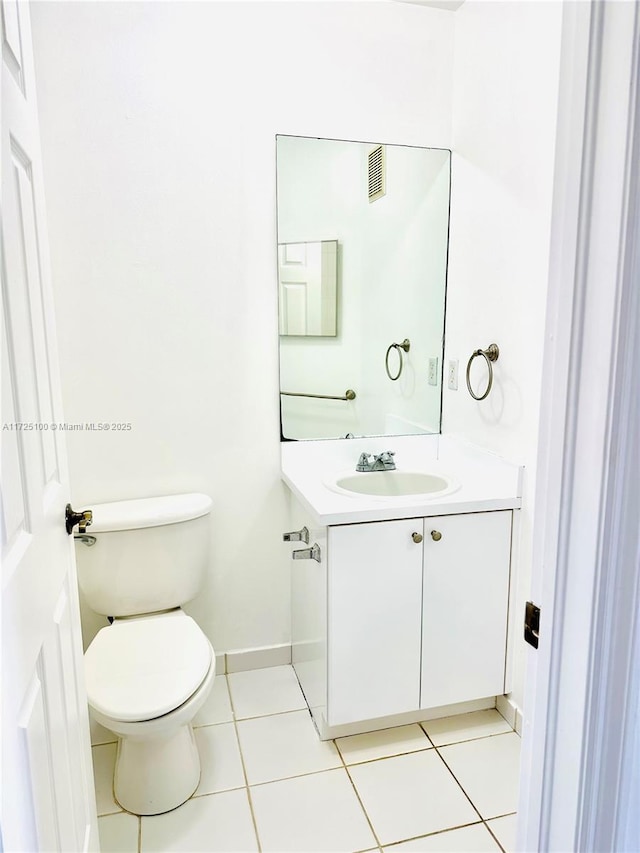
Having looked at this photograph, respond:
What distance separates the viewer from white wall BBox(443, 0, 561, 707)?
5.32ft

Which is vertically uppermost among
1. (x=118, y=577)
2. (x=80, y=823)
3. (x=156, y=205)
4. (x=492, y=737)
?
(x=156, y=205)

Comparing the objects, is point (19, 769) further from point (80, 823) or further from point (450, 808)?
point (450, 808)

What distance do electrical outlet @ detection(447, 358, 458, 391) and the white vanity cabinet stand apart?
1.84 ft

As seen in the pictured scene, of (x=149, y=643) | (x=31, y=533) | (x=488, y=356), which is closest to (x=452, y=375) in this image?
(x=488, y=356)

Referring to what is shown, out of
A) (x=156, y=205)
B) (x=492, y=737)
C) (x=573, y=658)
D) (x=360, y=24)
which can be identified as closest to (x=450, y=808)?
(x=492, y=737)

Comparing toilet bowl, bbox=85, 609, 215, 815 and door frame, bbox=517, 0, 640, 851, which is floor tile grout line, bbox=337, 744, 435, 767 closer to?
toilet bowl, bbox=85, 609, 215, 815

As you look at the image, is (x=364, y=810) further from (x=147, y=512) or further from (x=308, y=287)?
(x=308, y=287)

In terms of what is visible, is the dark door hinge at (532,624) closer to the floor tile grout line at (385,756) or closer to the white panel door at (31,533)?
the white panel door at (31,533)

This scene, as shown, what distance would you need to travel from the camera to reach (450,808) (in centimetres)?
160

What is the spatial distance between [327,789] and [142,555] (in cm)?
91

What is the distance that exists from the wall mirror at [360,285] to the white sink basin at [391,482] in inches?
7.8

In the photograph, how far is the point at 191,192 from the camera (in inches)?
75.7

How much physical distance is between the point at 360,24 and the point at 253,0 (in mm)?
373

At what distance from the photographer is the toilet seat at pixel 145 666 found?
1.45 meters
